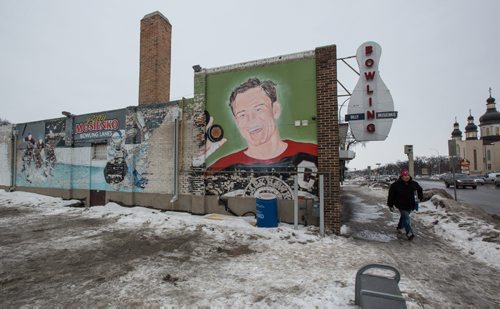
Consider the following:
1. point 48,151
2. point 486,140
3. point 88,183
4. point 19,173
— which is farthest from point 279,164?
point 486,140

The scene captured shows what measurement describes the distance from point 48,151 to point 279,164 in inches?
521

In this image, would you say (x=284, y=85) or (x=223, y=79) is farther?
(x=223, y=79)

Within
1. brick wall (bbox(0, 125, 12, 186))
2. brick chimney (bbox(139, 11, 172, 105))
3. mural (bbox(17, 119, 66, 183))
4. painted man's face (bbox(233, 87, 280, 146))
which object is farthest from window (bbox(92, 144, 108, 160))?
brick wall (bbox(0, 125, 12, 186))

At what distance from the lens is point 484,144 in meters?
76.5

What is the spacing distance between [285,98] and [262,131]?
4.41ft

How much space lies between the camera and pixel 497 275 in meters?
4.56

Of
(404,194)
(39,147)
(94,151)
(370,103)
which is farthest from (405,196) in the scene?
(39,147)

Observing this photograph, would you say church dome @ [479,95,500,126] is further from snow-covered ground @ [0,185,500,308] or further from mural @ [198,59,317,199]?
mural @ [198,59,317,199]

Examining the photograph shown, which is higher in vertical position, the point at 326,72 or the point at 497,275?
the point at 326,72

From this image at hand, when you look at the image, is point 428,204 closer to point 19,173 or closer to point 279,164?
point 279,164

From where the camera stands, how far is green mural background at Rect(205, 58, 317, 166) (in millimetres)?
8070

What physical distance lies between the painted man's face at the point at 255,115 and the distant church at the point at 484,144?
257 feet

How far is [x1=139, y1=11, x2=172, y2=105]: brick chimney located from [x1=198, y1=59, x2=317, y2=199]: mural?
12.5ft

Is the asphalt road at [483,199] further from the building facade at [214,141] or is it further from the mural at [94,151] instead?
the mural at [94,151]
